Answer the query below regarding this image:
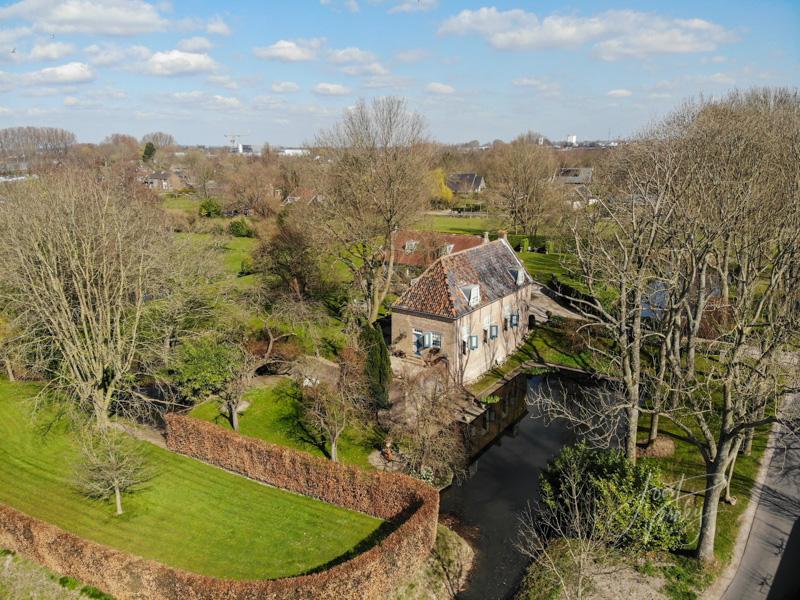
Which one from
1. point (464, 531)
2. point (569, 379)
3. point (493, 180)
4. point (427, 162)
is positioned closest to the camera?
point (464, 531)

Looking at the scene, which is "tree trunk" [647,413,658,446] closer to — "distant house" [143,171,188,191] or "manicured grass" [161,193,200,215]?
"manicured grass" [161,193,200,215]

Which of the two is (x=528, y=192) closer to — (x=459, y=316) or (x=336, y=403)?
(x=459, y=316)

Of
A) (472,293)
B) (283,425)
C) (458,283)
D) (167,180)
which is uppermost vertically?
(167,180)

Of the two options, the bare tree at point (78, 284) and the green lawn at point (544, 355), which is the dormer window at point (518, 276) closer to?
the green lawn at point (544, 355)

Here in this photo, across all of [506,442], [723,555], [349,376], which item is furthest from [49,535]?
[723,555]

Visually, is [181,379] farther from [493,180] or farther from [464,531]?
[493,180]

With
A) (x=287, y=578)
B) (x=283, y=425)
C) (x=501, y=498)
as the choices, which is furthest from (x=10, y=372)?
(x=501, y=498)

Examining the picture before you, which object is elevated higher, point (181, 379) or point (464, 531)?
point (181, 379)

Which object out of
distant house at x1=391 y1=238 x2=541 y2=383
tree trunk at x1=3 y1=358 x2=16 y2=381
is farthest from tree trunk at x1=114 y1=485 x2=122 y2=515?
tree trunk at x1=3 y1=358 x2=16 y2=381
